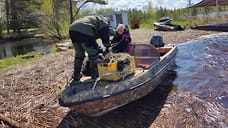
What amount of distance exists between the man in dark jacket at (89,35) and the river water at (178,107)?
1.15 metres

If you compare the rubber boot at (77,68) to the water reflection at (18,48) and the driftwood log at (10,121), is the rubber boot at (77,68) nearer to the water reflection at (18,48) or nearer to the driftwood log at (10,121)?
the driftwood log at (10,121)

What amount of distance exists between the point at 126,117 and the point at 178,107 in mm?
1358

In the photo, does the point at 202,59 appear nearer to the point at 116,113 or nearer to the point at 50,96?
the point at 116,113

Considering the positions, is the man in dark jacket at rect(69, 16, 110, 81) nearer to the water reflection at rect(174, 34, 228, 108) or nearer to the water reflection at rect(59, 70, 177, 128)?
the water reflection at rect(59, 70, 177, 128)

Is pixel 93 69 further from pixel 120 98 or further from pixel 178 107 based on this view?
pixel 178 107

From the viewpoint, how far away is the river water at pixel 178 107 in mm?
3966

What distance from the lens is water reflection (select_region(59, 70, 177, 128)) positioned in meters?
3.98

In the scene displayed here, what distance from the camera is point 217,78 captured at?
6.03 meters

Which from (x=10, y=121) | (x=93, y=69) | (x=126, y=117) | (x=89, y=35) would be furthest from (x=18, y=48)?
(x=126, y=117)

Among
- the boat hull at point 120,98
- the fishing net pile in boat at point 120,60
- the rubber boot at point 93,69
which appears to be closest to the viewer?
the boat hull at point 120,98

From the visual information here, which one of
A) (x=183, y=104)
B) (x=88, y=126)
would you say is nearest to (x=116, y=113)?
(x=88, y=126)

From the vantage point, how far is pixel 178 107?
178 inches

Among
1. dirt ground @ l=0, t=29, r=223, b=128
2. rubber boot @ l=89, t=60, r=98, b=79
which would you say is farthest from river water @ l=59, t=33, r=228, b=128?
rubber boot @ l=89, t=60, r=98, b=79

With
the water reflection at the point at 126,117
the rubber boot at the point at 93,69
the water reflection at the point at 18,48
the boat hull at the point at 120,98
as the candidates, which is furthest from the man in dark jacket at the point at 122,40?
the water reflection at the point at 18,48
